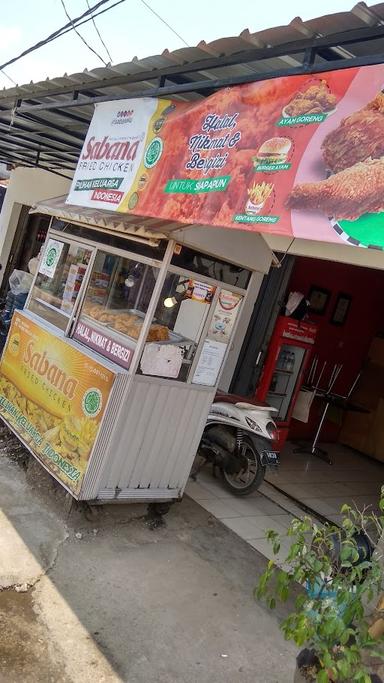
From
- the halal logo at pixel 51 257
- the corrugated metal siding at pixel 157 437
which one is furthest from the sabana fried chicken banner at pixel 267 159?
the corrugated metal siding at pixel 157 437

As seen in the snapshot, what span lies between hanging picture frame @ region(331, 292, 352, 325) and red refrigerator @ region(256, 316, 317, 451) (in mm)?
1225

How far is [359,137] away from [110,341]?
2622 mm

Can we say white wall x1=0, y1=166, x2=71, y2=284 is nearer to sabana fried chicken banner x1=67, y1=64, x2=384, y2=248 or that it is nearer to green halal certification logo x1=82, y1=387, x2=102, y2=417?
sabana fried chicken banner x1=67, y1=64, x2=384, y2=248

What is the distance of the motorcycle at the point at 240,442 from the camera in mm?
5684

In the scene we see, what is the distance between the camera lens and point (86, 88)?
16.2 ft

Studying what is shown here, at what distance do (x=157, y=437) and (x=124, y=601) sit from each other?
135 centimetres

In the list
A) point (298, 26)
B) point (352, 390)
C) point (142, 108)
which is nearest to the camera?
point (298, 26)

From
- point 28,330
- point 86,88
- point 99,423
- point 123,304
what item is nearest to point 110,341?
point 123,304

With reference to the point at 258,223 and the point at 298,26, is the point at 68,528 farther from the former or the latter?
the point at 298,26

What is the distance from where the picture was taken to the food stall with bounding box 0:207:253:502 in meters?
4.31

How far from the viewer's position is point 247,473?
583 cm

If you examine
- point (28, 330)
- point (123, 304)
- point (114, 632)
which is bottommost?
point (114, 632)

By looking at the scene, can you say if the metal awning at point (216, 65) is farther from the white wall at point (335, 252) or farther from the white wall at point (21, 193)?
the white wall at point (21, 193)

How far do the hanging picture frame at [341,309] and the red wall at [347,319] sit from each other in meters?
0.06
